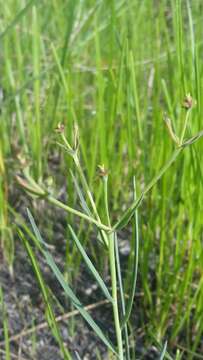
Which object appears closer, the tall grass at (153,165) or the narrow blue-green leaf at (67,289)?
the narrow blue-green leaf at (67,289)

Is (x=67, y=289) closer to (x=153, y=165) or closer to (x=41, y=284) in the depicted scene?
(x=41, y=284)

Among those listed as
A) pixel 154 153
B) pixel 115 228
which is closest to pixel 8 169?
pixel 154 153

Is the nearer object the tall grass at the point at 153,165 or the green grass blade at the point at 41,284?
the green grass blade at the point at 41,284

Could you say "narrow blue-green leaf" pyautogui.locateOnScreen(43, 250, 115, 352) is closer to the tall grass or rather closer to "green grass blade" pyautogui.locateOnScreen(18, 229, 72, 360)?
"green grass blade" pyautogui.locateOnScreen(18, 229, 72, 360)

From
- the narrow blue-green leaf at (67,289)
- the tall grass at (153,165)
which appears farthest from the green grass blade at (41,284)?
the tall grass at (153,165)

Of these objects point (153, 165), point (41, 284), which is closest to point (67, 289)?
point (41, 284)

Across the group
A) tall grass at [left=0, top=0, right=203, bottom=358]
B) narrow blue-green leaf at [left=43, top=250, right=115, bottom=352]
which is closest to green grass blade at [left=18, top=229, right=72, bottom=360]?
narrow blue-green leaf at [left=43, top=250, right=115, bottom=352]

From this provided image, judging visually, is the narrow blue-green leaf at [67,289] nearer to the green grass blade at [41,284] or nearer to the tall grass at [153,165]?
the green grass blade at [41,284]

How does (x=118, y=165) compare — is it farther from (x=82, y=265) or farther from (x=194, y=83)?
(x=194, y=83)

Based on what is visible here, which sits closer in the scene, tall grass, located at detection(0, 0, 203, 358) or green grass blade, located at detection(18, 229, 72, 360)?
green grass blade, located at detection(18, 229, 72, 360)

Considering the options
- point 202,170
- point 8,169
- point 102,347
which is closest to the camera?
point 202,170

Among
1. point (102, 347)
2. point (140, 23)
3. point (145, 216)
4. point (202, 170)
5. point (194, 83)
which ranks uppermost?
point (140, 23)
